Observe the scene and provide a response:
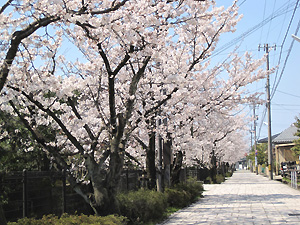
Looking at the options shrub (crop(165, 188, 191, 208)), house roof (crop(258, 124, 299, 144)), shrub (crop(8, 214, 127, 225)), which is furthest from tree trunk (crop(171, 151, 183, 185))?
house roof (crop(258, 124, 299, 144))

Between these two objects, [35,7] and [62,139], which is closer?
[35,7]

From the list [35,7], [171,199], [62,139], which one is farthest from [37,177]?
[171,199]

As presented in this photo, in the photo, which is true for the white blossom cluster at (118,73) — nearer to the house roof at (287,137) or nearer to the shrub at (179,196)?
the shrub at (179,196)

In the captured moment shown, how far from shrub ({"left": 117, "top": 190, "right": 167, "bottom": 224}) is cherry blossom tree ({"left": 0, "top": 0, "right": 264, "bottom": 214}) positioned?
39.9 inches

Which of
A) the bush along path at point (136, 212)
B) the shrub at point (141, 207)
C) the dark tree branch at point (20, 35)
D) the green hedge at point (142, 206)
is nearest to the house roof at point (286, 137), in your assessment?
the bush along path at point (136, 212)

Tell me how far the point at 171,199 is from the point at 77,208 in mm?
5787

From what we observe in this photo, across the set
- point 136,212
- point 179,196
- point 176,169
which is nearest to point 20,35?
point 136,212

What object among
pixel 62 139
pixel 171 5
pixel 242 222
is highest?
pixel 171 5

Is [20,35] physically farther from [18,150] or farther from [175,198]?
[175,198]

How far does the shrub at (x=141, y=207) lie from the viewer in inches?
420

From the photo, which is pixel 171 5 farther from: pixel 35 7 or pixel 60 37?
pixel 35 7

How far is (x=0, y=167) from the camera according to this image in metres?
13.5

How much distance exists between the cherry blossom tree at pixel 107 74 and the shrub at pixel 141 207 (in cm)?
101

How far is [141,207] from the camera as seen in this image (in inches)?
439
